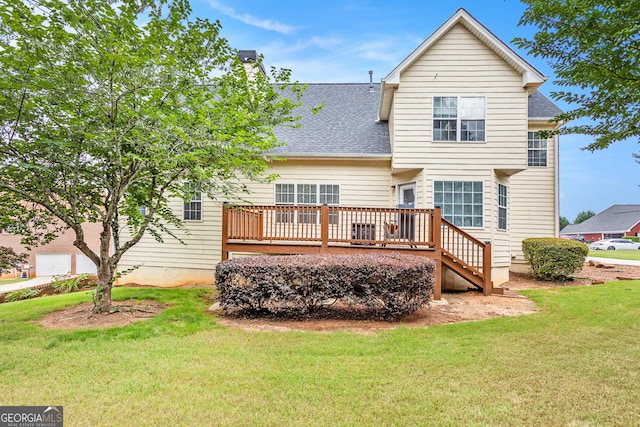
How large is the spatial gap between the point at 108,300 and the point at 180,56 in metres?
4.96

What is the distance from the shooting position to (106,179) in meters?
6.41

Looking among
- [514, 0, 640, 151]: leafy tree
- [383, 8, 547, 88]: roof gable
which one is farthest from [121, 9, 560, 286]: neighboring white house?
[514, 0, 640, 151]: leafy tree

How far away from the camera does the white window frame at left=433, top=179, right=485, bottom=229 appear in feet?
30.2

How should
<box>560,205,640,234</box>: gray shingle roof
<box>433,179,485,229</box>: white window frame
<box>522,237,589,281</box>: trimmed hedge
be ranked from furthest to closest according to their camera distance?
1. <box>560,205,640,234</box>: gray shingle roof
2. <box>522,237,589,281</box>: trimmed hedge
3. <box>433,179,485,229</box>: white window frame

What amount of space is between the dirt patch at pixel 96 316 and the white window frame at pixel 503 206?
9169 mm

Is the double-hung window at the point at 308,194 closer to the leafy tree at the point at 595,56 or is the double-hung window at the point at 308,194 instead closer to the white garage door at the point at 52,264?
the leafy tree at the point at 595,56

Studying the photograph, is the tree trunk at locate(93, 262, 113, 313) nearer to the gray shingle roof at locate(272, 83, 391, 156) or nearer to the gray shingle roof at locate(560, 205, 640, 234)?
the gray shingle roof at locate(272, 83, 391, 156)

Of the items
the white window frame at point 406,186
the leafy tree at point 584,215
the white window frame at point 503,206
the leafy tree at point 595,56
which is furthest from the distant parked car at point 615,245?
the leafy tree at point 584,215

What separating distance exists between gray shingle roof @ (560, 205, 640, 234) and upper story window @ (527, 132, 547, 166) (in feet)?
179

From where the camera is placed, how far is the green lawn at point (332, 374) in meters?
2.95

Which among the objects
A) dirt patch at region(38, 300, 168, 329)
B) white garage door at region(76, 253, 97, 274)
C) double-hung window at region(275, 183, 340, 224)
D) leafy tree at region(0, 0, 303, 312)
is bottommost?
white garage door at region(76, 253, 97, 274)

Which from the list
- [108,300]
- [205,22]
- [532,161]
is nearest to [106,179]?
[108,300]

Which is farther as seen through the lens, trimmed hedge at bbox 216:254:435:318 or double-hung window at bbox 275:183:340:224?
double-hung window at bbox 275:183:340:224

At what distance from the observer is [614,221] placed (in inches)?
2112
